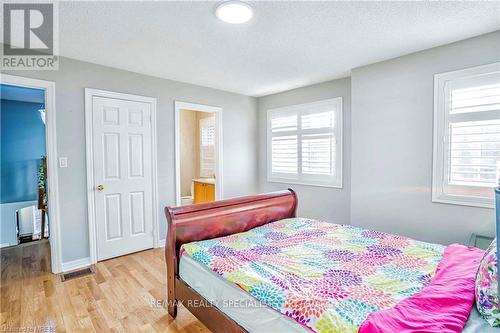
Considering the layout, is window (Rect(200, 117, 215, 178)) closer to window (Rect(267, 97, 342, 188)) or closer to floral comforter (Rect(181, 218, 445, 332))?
window (Rect(267, 97, 342, 188))

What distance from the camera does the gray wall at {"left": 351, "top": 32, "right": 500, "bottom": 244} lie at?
257 cm

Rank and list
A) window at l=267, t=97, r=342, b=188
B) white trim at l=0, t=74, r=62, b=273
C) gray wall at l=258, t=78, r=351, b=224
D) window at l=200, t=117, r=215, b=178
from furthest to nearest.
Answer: window at l=200, t=117, r=215, b=178
window at l=267, t=97, r=342, b=188
gray wall at l=258, t=78, r=351, b=224
white trim at l=0, t=74, r=62, b=273

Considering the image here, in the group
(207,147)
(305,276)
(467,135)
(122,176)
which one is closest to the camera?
(305,276)

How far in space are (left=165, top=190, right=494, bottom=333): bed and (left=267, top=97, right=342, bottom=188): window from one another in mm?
1653

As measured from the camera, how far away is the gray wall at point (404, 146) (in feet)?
8.44

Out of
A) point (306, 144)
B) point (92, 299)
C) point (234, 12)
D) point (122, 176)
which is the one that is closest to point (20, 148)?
point (122, 176)

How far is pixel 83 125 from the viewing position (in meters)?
3.09

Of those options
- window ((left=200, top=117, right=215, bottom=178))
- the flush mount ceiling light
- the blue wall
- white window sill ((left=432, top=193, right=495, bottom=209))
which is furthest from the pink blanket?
the blue wall

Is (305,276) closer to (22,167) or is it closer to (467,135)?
(467,135)

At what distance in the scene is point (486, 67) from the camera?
2426 mm

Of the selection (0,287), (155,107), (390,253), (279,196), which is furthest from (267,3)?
(0,287)

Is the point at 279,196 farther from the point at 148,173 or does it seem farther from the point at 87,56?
the point at 87,56

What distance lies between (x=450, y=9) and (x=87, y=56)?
11.5 ft

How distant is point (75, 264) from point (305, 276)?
9.40ft
